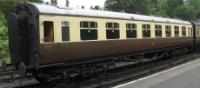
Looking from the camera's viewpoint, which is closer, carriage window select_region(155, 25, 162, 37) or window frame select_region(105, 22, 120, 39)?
window frame select_region(105, 22, 120, 39)

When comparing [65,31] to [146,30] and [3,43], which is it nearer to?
[146,30]

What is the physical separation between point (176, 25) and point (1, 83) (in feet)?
48.2

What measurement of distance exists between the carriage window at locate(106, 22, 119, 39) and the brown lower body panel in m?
0.22

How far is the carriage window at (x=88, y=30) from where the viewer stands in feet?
52.7

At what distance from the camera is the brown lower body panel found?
1412 centimetres

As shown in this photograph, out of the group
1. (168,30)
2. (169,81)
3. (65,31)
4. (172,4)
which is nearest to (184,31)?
(168,30)

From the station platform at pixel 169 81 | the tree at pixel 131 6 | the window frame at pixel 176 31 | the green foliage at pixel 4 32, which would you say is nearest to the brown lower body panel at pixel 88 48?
the station platform at pixel 169 81

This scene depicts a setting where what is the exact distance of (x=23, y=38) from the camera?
14.3 metres

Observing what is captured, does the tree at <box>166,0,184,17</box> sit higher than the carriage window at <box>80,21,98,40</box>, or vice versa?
the tree at <box>166,0,184,17</box>

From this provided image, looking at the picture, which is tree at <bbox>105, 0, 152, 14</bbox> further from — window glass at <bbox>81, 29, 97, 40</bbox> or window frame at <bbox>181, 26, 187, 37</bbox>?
window glass at <bbox>81, 29, 97, 40</bbox>

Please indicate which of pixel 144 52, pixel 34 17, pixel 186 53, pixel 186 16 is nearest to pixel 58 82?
pixel 34 17

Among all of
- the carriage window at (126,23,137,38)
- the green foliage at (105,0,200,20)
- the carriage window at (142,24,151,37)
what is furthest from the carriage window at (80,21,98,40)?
the green foliage at (105,0,200,20)

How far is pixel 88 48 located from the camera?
643 inches

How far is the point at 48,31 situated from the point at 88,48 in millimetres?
2536
